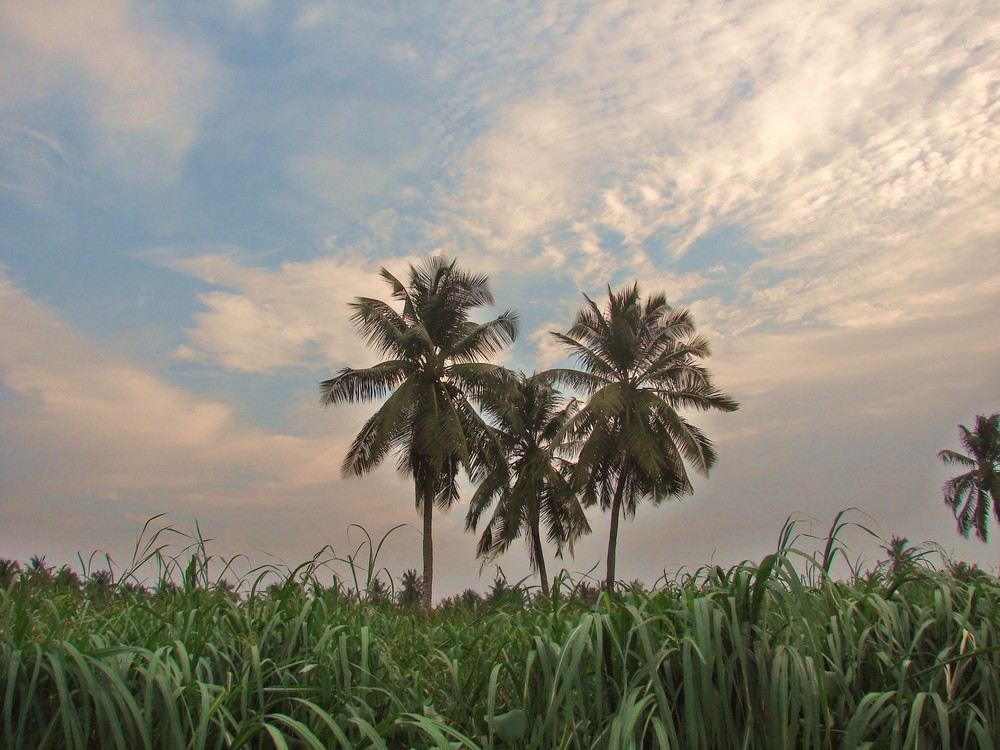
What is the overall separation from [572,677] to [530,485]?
963 inches

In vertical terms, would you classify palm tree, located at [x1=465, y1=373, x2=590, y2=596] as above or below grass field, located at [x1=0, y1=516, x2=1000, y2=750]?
above

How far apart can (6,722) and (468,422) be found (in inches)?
832

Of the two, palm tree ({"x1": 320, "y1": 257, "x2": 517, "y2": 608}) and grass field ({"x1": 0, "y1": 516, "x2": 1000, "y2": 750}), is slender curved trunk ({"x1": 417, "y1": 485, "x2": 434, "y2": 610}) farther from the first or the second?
grass field ({"x1": 0, "y1": 516, "x2": 1000, "y2": 750})

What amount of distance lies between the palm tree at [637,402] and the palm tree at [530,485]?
1546 mm

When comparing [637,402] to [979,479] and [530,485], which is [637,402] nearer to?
[530,485]

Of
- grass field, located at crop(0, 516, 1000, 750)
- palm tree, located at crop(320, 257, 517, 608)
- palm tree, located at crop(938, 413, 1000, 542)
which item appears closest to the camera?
grass field, located at crop(0, 516, 1000, 750)

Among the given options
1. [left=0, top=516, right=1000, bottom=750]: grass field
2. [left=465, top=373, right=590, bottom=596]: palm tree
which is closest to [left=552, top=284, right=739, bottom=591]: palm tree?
[left=465, top=373, right=590, bottom=596]: palm tree

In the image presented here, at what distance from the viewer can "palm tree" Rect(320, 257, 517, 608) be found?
886 inches

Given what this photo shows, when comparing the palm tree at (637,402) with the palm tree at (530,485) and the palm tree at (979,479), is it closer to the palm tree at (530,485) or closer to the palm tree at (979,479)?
the palm tree at (530,485)

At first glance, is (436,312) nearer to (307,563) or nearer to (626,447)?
(626,447)

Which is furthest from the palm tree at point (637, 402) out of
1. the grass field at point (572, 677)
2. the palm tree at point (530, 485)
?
the grass field at point (572, 677)

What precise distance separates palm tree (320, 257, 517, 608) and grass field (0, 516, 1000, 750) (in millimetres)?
18508

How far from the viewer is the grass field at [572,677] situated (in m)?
2.67

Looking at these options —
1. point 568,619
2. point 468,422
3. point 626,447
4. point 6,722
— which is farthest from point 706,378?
point 6,722
